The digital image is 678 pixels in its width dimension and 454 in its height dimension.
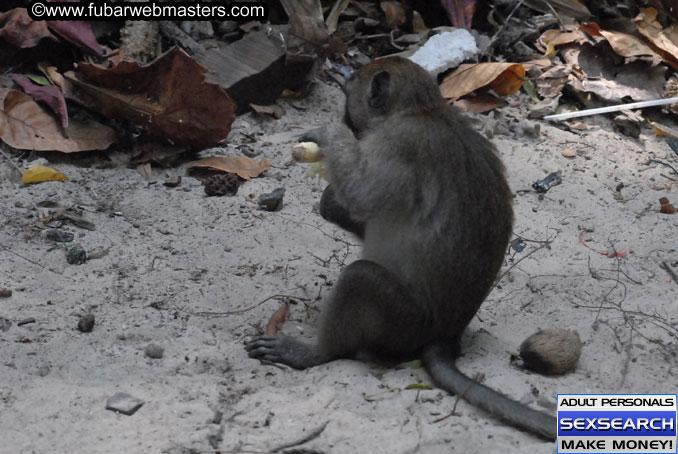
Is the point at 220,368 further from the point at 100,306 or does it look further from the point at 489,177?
the point at 489,177

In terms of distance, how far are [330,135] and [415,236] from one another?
70 centimetres

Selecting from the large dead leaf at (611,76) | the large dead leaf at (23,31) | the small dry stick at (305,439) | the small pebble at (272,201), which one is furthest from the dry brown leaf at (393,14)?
the small dry stick at (305,439)

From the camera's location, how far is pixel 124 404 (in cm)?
378

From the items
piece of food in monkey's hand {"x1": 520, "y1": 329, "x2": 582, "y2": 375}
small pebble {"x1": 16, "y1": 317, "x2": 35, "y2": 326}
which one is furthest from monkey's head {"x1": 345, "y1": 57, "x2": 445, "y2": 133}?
small pebble {"x1": 16, "y1": 317, "x2": 35, "y2": 326}

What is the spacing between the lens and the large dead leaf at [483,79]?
22.7 ft

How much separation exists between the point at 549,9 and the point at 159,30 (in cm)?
356

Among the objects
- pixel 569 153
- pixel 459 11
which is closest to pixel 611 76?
pixel 569 153

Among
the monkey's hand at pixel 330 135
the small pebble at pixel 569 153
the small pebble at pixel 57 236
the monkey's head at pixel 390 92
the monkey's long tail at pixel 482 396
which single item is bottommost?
the small pebble at pixel 569 153

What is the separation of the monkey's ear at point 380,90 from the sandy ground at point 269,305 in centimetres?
123

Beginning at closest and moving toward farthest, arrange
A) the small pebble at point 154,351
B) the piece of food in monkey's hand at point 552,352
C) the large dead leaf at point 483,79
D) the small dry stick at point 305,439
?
the small dry stick at point 305,439 < the piece of food in monkey's hand at point 552,352 < the small pebble at point 154,351 < the large dead leaf at point 483,79

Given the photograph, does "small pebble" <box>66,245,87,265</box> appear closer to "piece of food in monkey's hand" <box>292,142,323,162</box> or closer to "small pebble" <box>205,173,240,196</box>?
"small pebble" <box>205,173,240,196</box>

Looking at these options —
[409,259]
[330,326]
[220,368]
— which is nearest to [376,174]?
[409,259]

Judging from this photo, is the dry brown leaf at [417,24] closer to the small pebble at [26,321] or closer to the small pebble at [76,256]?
the small pebble at [76,256]

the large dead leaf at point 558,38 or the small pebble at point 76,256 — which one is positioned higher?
the small pebble at point 76,256
